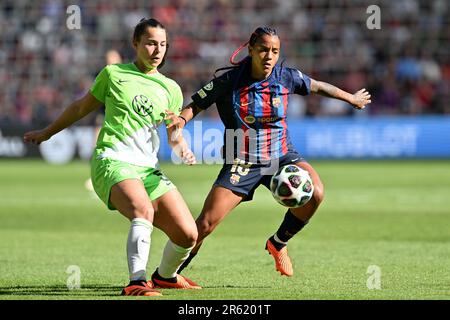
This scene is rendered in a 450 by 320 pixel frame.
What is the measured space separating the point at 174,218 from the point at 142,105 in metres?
0.95

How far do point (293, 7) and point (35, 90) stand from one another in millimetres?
8847

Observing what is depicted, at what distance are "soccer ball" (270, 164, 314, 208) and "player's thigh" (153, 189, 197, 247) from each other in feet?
3.29

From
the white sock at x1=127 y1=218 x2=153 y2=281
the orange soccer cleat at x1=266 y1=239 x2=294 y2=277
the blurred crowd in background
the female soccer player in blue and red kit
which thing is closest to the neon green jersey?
the white sock at x1=127 y1=218 x2=153 y2=281

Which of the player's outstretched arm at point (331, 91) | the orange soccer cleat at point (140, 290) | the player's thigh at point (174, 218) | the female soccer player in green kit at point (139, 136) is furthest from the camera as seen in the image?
the player's outstretched arm at point (331, 91)

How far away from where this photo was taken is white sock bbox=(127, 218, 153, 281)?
718 centimetres

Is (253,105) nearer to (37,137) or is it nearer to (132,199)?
(132,199)

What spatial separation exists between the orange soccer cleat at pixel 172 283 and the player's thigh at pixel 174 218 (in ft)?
1.63

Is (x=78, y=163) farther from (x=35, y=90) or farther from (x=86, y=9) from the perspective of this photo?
(x=86, y=9)

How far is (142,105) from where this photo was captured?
24.8 ft

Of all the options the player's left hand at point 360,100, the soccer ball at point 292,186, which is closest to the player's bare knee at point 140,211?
the soccer ball at point 292,186

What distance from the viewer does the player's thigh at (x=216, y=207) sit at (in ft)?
27.2

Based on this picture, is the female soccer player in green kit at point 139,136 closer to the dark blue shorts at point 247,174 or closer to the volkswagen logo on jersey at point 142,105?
the volkswagen logo on jersey at point 142,105

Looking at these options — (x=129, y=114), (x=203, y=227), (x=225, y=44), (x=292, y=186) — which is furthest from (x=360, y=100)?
(x=225, y=44)
